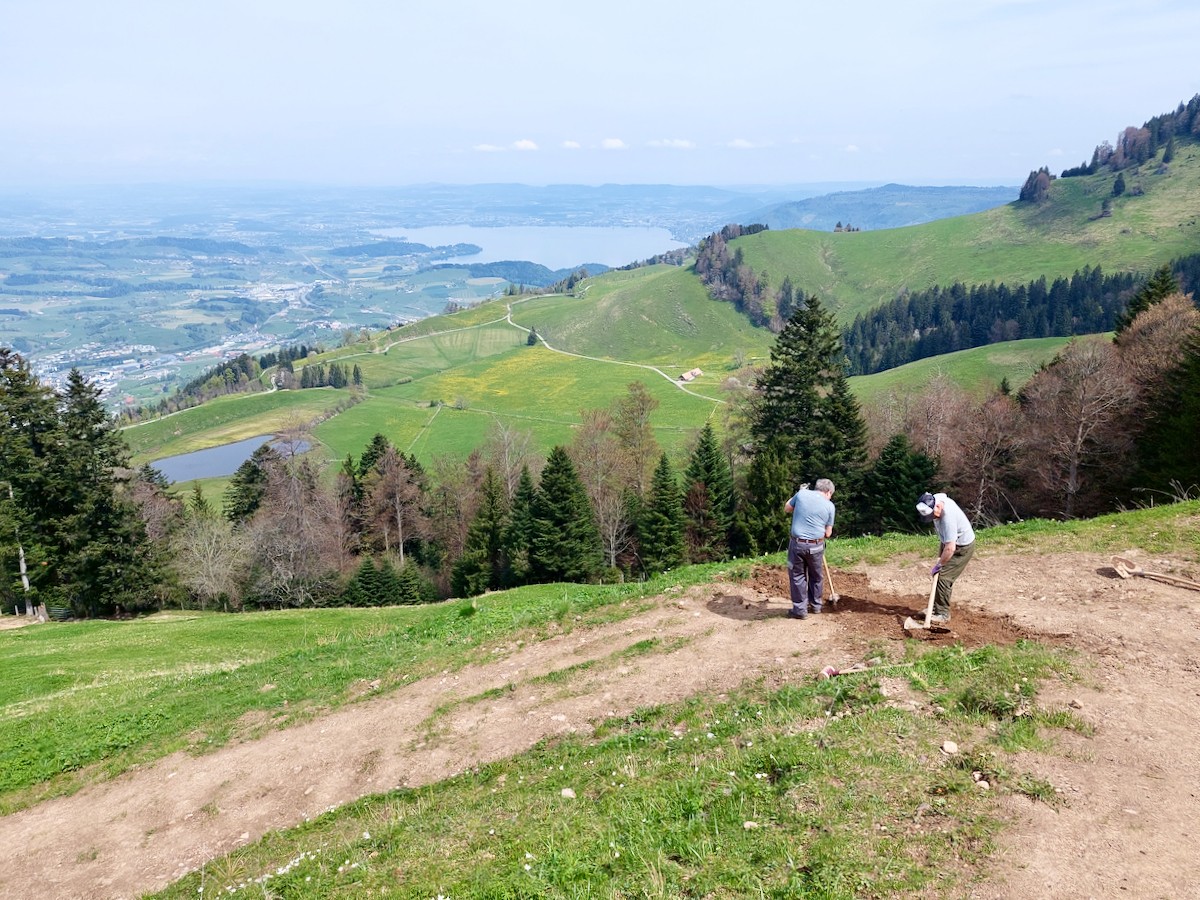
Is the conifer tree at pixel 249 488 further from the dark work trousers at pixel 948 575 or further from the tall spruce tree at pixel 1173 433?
the tall spruce tree at pixel 1173 433

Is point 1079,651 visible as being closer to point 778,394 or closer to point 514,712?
point 514,712

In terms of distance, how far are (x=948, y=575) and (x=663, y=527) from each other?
39.5m

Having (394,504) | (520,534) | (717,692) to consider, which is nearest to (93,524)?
(394,504)

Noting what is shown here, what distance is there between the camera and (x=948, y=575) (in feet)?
43.4

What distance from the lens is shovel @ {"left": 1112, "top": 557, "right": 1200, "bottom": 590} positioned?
45.4ft

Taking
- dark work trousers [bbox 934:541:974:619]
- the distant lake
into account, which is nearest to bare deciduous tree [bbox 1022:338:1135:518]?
dark work trousers [bbox 934:541:974:619]

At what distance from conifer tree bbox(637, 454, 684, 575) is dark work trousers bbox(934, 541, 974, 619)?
3843 centimetres

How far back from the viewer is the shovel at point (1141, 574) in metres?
13.8

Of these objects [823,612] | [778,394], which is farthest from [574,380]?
[823,612]

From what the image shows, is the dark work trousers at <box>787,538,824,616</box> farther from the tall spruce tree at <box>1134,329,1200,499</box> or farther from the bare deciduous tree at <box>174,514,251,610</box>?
the bare deciduous tree at <box>174,514,251,610</box>

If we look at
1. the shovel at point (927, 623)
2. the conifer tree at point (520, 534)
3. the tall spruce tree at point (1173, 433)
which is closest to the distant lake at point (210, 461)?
the conifer tree at point (520, 534)

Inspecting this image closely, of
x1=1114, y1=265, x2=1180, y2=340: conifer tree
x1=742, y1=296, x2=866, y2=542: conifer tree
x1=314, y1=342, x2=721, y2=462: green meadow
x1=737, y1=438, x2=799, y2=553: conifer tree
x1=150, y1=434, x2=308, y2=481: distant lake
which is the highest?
x1=1114, y1=265, x2=1180, y2=340: conifer tree

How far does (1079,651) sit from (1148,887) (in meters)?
5.92

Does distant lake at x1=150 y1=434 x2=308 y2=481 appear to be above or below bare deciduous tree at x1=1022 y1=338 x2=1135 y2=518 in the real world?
below
